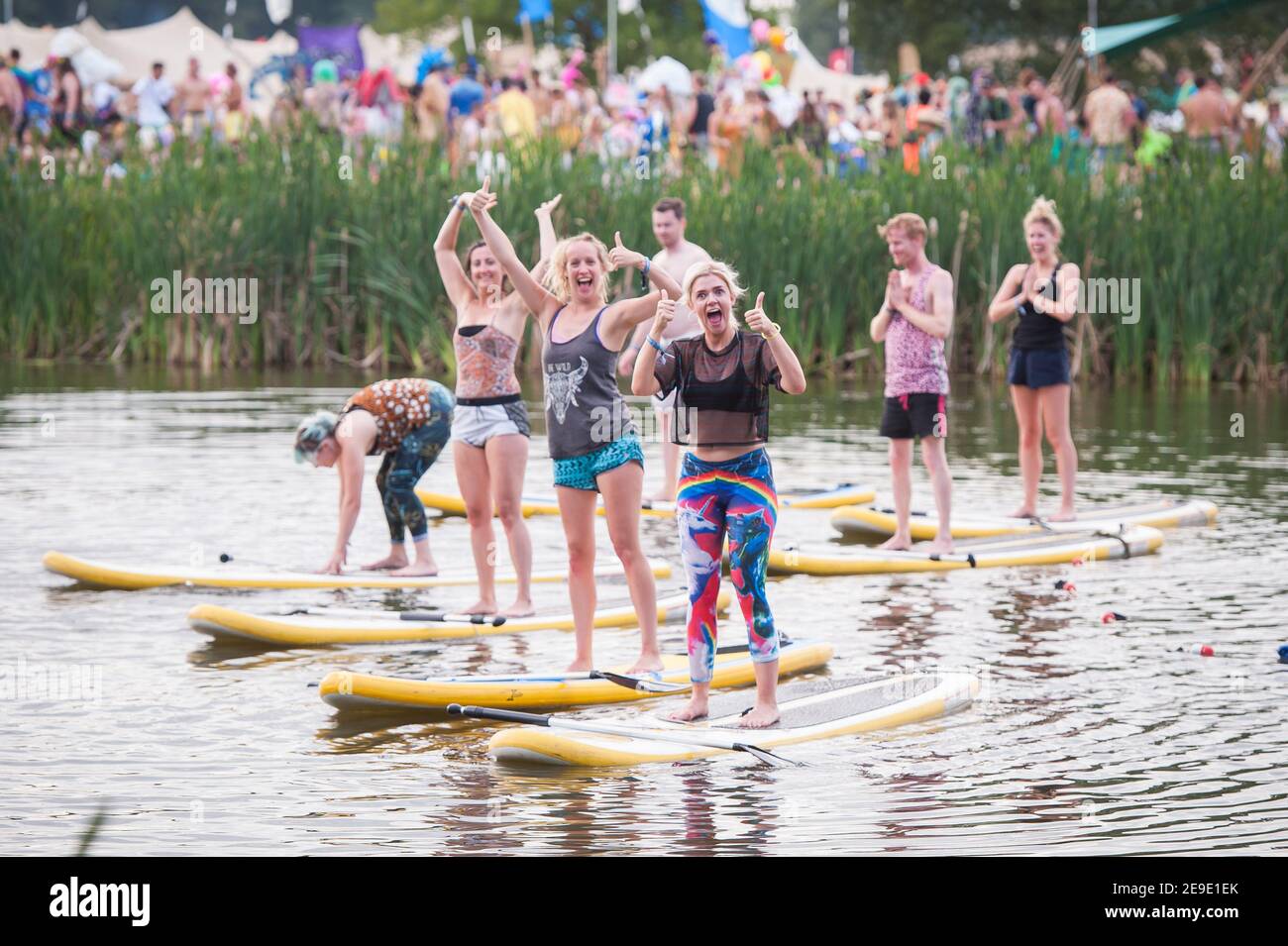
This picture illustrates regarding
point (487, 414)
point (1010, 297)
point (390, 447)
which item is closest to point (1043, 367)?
point (1010, 297)

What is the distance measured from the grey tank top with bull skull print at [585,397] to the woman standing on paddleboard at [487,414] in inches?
53.4

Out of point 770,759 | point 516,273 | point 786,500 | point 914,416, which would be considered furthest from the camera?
point 786,500

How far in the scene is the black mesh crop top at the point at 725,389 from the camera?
6.72 metres

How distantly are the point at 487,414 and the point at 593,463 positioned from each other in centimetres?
157

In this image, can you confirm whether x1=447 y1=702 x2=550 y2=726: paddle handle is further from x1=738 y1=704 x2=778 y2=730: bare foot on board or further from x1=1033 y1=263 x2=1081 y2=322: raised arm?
x1=1033 y1=263 x2=1081 y2=322: raised arm

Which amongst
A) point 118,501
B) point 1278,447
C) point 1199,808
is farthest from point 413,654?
point 1278,447

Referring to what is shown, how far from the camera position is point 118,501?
12758 mm

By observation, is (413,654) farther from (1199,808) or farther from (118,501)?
(118,501)

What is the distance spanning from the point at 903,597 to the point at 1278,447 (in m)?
6.64

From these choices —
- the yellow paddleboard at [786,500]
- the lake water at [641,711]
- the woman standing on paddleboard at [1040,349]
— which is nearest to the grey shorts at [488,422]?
the lake water at [641,711]

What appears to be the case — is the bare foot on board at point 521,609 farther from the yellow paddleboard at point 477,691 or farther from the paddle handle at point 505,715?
the paddle handle at point 505,715

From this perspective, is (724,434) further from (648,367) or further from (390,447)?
(390,447)

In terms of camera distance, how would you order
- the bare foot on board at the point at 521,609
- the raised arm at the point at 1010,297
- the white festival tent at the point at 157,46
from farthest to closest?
the white festival tent at the point at 157,46 < the raised arm at the point at 1010,297 < the bare foot on board at the point at 521,609

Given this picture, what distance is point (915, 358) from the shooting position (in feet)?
34.7
